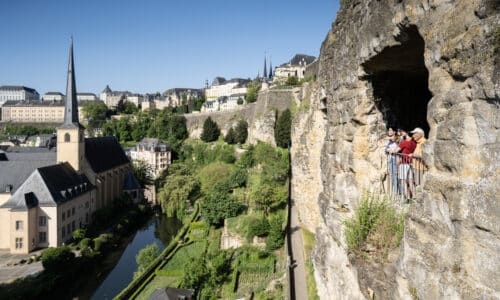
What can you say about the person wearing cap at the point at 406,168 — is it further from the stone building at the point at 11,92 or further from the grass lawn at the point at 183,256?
the stone building at the point at 11,92

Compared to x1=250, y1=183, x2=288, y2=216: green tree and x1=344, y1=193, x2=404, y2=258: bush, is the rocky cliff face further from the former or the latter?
x1=250, y1=183, x2=288, y2=216: green tree

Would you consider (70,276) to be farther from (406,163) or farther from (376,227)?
(406,163)

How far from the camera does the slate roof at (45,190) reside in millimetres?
30281

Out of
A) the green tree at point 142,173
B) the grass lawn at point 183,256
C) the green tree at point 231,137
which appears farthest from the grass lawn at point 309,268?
the green tree at point 142,173

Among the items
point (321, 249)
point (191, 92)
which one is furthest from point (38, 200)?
point (191, 92)

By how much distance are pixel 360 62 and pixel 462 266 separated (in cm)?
354

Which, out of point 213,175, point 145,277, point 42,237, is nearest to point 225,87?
point 213,175

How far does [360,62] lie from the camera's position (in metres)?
5.80

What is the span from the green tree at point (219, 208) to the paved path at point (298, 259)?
19.1 ft

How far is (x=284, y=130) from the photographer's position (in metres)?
44.3

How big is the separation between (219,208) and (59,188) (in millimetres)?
15035

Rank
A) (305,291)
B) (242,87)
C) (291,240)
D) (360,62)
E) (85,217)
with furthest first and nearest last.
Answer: (242,87) < (85,217) < (291,240) < (305,291) < (360,62)

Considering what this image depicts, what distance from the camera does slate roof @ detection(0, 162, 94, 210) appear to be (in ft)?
99.3

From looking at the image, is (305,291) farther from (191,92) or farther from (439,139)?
(191,92)
